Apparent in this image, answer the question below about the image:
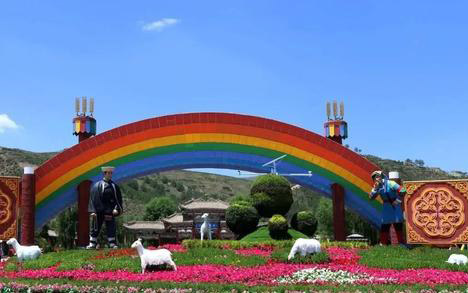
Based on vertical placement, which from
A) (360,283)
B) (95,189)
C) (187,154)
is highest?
(187,154)

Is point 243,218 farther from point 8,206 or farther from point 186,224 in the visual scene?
point 186,224

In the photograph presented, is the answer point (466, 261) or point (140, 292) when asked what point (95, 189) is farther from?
point (466, 261)

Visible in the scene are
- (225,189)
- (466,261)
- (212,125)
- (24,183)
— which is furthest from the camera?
(225,189)

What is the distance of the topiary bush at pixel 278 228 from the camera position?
735 inches

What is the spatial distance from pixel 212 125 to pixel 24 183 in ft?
26.2

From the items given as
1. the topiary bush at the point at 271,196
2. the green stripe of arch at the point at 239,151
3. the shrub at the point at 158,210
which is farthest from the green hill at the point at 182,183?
the topiary bush at the point at 271,196

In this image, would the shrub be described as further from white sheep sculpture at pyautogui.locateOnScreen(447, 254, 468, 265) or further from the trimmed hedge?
white sheep sculpture at pyautogui.locateOnScreen(447, 254, 468, 265)

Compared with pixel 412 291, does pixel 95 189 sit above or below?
above

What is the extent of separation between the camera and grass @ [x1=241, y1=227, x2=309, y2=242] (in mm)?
18875

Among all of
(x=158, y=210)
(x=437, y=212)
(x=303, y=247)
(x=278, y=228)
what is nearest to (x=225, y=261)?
(x=303, y=247)

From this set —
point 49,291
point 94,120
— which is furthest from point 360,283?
point 94,120

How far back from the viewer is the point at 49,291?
9.66m

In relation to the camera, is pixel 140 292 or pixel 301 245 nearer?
pixel 140 292

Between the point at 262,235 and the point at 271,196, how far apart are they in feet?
5.17
